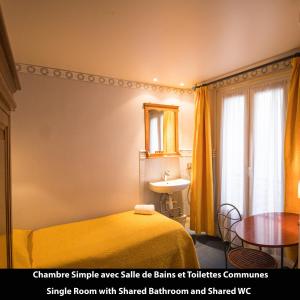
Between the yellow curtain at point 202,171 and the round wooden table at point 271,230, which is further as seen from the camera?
the yellow curtain at point 202,171

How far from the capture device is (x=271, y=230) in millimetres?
1920

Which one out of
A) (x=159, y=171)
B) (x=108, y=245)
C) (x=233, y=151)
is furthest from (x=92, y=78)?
(x=233, y=151)

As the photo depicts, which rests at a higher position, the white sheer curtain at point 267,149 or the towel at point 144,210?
the white sheer curtain at point 267,149

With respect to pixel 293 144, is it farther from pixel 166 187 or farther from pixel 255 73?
pixel 166 187

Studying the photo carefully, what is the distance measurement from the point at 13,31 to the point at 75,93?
104 centimetres

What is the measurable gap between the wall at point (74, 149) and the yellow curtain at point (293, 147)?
1.82 meters

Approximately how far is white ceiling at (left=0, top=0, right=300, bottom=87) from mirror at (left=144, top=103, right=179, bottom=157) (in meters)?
0.81

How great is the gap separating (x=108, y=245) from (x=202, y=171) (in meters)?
1.88

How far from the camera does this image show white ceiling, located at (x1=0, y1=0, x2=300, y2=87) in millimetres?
1508

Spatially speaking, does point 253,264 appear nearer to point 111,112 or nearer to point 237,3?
point 237,3

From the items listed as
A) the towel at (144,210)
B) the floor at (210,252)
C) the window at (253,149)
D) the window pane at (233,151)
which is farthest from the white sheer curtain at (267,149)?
the towel at (144,210)

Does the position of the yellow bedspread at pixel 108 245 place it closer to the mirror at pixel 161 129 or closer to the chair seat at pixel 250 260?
the chair seat at pixel 250 260

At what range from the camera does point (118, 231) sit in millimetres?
2354

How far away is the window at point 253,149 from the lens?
2539 mm
